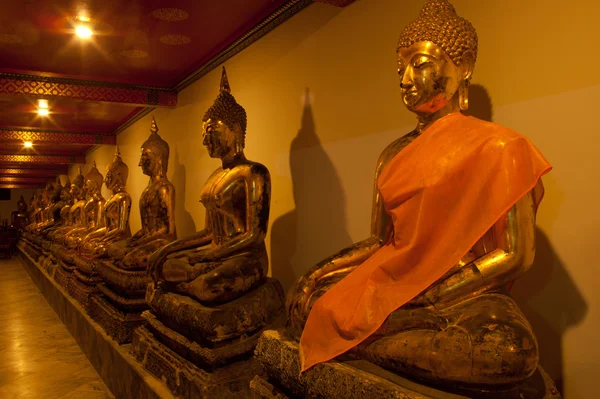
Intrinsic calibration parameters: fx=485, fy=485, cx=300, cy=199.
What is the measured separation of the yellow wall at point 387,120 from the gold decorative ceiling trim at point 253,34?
50 mm

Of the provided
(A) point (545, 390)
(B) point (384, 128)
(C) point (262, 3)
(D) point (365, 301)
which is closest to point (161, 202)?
(C) point (262, 3)

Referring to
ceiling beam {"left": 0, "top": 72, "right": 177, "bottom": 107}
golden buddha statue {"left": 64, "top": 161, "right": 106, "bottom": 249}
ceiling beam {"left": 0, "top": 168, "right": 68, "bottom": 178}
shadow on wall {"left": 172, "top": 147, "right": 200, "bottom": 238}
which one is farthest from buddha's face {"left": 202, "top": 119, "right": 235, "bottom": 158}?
ceiling beam {"left": 0, "top": 168, "right": 68, "bottom": 178}

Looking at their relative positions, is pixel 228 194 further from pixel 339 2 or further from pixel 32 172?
pixel 32 172

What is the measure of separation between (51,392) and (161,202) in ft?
5.03

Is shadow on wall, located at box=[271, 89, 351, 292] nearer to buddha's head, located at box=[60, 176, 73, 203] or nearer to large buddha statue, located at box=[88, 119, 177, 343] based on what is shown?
large buddha statue, located at box=[88, 119, 177, 343]

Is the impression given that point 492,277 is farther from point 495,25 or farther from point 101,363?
point 101,363

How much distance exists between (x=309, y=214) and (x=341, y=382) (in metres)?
1.65

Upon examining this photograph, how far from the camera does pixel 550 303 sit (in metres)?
1.69

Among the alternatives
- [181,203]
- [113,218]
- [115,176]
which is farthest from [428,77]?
[115,176]

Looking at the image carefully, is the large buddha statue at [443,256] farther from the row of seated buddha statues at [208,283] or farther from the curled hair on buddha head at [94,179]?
the curled hair on buddha head at [94,179]

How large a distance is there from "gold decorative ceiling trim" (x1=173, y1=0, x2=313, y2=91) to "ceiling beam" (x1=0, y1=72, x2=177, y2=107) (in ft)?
1.63

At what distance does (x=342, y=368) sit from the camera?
53.6 inches

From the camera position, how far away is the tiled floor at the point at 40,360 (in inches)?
129

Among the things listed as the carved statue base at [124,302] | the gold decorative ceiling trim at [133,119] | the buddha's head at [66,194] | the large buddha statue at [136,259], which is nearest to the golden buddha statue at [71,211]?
the buddha's head at [66,194]
